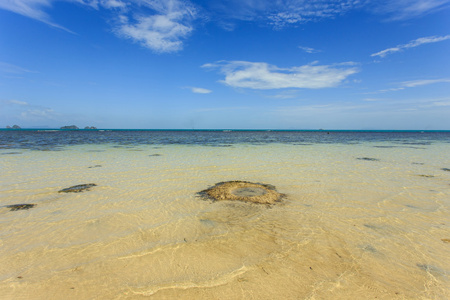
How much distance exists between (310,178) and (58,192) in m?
9.70

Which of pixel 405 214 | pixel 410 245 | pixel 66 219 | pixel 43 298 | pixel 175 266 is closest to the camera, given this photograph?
pixel 43 298

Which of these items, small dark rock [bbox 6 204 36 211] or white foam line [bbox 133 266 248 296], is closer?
white foam line [bbox 133 266 248 296]

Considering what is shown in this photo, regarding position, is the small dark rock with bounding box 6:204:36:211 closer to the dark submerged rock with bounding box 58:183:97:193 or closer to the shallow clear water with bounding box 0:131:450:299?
the shallow clear water with bounding box 0:131:450:299

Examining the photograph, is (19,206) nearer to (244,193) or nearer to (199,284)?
(199,284)

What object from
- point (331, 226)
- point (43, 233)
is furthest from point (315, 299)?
point (43, 233)

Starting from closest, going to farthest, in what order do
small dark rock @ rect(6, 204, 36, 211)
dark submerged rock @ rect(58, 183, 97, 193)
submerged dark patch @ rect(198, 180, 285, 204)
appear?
small dark rock @ rect(6, 204, 36, 211), submerged dark patch @ rect(198, 180, 285, 204), dark submerged rock @ rect(58, 183, 97, 193)

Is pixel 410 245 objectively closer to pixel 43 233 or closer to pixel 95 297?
pixel 95 297

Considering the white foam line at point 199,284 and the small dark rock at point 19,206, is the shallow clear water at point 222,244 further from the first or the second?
the small dark rock at point 19,206

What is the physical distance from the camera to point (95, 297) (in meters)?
2.77

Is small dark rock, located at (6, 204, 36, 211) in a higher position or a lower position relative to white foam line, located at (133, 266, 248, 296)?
higher

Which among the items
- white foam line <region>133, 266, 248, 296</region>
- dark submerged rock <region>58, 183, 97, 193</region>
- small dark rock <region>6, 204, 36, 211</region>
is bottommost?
white foam line <region>133, 266, 248, 296</region>

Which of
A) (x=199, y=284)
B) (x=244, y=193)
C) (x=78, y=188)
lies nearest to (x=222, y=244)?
(x=199, y=284)

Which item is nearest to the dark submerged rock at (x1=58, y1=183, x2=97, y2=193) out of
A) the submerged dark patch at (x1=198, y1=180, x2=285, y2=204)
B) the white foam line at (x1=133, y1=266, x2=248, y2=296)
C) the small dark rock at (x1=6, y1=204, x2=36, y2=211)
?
the small dark rock at (x1=6, y1=204, x2=36, y2=211)

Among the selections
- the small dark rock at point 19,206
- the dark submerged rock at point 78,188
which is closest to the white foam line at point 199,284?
the small dark rock at point 19,206
